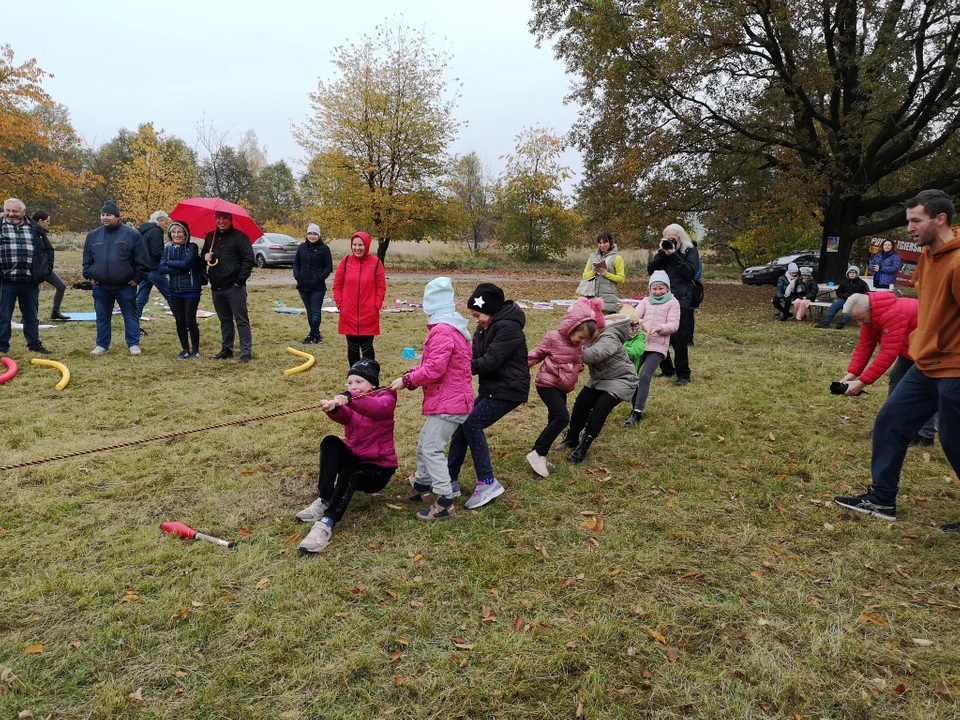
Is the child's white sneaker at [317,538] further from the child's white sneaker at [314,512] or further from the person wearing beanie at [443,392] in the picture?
the person wearing beanie at [443,392]

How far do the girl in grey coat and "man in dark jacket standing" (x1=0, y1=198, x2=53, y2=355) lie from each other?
773 centimetres

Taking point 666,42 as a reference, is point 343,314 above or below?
below

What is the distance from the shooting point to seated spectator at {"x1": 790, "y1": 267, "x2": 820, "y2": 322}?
1402cm

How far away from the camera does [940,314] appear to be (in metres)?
3.65

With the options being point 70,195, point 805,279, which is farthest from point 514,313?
point 70,195

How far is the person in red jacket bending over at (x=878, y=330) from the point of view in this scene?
4855 mm

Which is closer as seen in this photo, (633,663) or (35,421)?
(633,663)

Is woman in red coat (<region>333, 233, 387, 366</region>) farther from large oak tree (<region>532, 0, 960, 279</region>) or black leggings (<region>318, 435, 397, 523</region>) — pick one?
large oak tree (<region>532, 0, 960, 279</region>)

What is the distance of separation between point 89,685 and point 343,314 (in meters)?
5.11

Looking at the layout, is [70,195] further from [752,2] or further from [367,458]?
[367,458]

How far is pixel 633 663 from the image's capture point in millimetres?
2811

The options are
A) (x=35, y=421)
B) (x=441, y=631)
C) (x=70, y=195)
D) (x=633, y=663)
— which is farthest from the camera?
(x=70, y=195)

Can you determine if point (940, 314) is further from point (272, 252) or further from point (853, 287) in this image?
point (272, 252)

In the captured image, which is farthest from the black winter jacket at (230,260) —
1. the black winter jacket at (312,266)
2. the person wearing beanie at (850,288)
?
the person wearing beanie at (850,288)
